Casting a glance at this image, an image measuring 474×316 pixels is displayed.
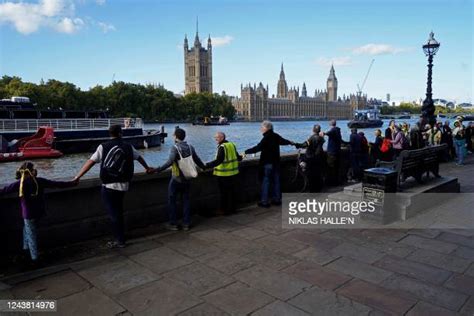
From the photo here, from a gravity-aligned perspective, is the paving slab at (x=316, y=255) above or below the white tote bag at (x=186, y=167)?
below

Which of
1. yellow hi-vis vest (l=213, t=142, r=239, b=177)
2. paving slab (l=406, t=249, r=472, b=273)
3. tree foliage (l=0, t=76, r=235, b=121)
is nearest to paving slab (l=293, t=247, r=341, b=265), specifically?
paving slab (l=406, t=249, r=472, b=273)

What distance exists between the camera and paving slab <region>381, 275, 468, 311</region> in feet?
12.4

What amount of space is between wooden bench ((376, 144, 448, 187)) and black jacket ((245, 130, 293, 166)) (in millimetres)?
2284

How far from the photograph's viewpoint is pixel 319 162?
28.4 ft

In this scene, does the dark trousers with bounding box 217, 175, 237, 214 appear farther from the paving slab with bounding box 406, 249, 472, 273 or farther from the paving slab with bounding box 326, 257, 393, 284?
the paving slab with bounding box 406, 249, 472, 273

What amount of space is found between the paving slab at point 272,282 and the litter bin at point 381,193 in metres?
2.79

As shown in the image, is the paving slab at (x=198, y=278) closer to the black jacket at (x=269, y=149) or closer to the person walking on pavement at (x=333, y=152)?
the black jacket at (x=269, y=149)

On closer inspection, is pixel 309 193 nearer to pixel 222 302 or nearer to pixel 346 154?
pixel 346 154

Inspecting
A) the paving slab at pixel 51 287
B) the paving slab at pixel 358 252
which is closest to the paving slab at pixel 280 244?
the paving slab at pixel 358 252

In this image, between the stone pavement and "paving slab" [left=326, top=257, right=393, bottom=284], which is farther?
"paving slab" [left=326, top=257, right=393, bottom=284]

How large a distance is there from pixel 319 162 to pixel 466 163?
29.6 ft

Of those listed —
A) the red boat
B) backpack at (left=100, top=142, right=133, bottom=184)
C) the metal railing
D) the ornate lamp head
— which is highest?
the ornate lamp head

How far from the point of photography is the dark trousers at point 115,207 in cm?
530

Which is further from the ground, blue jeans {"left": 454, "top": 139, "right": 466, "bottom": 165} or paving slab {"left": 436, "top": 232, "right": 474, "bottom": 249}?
blue jeans {"left": 454, "top": 139, "right": 466, "bottom": 165}
